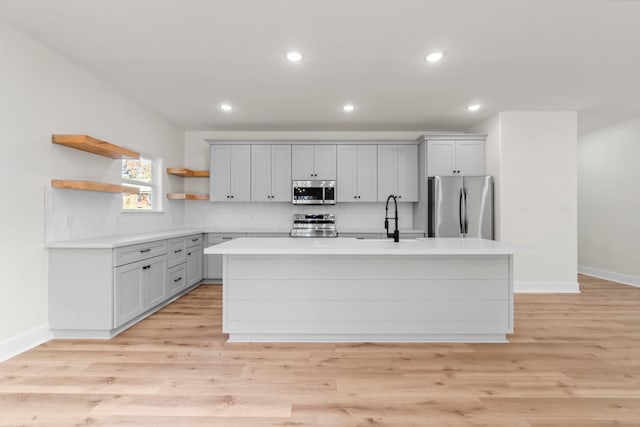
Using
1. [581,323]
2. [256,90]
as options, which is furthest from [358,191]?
[581,323]

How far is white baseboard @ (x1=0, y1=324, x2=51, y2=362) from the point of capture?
259 centimetres

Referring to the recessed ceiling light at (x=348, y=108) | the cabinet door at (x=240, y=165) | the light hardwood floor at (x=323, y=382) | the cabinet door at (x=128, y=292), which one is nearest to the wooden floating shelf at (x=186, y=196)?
the cabinet door at (x=240, y=165)

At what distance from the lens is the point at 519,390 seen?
2.17m

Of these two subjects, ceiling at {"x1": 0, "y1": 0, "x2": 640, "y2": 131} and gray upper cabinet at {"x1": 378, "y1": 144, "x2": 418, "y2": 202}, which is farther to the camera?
gray upper cabinet at {"x1": 378, "y1": 144, "x2": 418, "y2": 202}

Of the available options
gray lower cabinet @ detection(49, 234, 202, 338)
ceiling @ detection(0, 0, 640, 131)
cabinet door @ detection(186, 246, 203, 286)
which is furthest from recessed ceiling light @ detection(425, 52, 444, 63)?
cabinet door @ detection(186, 246, 203, 286)

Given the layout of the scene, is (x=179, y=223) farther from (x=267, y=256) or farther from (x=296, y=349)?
(x=296, y=349)

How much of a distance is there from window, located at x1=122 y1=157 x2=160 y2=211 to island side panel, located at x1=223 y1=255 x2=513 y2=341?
244cm

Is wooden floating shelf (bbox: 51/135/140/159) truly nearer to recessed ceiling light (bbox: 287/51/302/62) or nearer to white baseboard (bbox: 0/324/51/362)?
white baseboard (bbox: 0/324/51/362)

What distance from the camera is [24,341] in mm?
2754

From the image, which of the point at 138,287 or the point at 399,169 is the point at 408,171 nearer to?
the point at 399,169

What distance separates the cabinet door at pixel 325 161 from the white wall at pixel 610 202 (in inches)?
193

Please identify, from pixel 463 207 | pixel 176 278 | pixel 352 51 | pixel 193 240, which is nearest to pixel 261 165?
pixel 193 240

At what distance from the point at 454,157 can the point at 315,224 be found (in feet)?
8.31

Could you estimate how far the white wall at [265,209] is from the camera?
5.89 m
